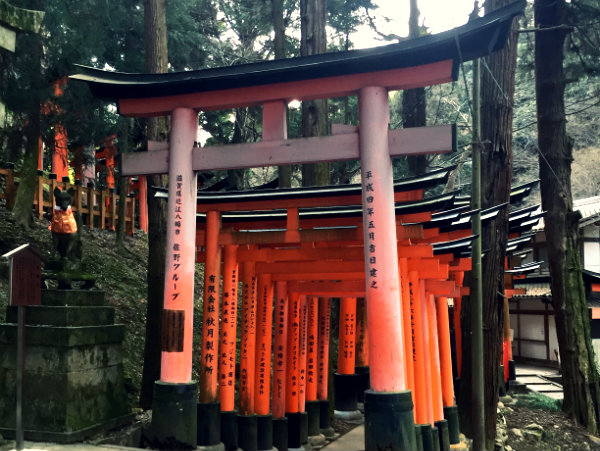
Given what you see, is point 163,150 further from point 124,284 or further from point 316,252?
point 124,284

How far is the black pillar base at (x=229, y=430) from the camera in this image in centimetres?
892

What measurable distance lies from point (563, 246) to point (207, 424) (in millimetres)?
8832

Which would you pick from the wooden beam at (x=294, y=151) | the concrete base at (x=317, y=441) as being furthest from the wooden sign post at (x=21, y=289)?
the concrete base at (x=317, y=441)

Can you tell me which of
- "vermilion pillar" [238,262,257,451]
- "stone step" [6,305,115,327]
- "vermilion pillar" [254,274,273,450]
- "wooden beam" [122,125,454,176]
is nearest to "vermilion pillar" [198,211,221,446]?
"vermilion pillar" [238,262,257,451]

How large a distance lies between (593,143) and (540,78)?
22.7 meters

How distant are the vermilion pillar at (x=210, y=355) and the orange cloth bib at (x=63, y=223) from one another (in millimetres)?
1956

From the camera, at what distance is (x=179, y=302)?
7.48m

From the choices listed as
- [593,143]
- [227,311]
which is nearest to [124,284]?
[227,311]

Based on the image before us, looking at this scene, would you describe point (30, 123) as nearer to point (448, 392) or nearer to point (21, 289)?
point (21, 289)

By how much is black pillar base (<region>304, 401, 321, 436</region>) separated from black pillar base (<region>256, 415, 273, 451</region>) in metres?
2.33

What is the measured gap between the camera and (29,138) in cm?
1388

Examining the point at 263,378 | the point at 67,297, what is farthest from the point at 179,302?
the point at 263,378

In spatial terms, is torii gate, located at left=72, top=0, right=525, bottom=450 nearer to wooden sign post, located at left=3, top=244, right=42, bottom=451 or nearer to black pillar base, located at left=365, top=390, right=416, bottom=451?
black pillar base, located at left=365, top=390, right=416, bottom=451

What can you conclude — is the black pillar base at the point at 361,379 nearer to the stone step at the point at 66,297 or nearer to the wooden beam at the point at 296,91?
the stone step at the point at 66,297
